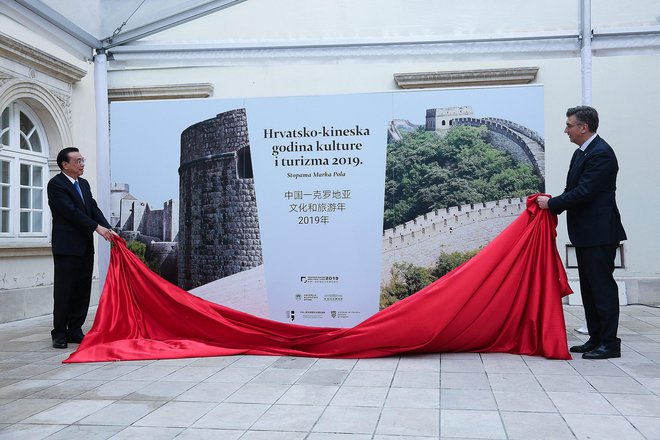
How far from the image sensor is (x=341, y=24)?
7.34 m

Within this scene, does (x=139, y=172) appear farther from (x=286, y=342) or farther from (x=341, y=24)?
(x=341, y=24)

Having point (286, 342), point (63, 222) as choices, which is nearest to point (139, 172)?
point (63, 222)

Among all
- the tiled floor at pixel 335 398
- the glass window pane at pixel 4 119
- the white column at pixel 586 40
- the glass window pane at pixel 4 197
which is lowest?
the tiled floor at pixel 335 398

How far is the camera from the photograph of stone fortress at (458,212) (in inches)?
205

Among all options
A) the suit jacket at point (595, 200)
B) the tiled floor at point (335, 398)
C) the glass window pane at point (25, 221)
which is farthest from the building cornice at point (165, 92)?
the suit jacket at point (595, 200)

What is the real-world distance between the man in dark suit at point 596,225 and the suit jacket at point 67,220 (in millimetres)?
3787

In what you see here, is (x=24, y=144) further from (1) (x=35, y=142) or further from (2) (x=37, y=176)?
(2) (x=37, y=176)

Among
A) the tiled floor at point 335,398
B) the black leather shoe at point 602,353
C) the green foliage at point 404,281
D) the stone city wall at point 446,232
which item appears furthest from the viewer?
the green foliage at point 404,281

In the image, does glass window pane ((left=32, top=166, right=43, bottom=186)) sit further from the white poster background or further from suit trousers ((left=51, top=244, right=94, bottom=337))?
the white poster background

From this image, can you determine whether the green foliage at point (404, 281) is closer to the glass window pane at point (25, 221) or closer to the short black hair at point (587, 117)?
the short black hair at point (587, 117)

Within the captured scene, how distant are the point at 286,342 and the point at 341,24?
392 centimetres

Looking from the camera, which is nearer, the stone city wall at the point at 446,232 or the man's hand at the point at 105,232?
the stone city wall at the point at 446,232

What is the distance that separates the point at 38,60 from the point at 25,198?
166 cm

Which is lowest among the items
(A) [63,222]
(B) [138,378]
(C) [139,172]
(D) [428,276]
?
(B) [138,378]
